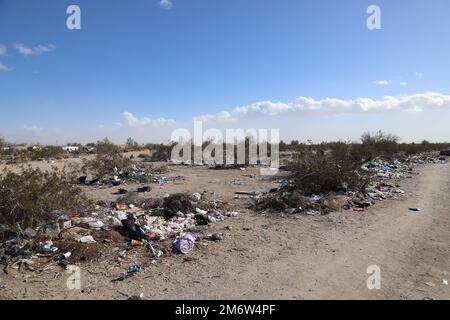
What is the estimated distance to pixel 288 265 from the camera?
514 centimetres

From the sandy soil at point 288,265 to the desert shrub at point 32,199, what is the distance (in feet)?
3.92

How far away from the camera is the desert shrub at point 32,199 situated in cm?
560

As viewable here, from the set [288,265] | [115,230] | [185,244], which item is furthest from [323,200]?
[115,230]

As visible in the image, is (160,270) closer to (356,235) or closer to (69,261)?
(69,261)

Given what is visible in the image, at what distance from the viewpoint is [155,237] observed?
20.0ft

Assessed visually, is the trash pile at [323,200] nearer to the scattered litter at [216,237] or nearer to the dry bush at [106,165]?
the scattered litter at [216,237]

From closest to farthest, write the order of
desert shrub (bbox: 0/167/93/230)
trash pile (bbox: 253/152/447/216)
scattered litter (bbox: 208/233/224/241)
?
1. desert shrub (bbox: 0/167/93/230)
2. scattered litter (bbox: 208/233/224/241)
3. trash pile (bbox: 253/152/447/216)

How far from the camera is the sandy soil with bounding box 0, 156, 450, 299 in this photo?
14.2 feet

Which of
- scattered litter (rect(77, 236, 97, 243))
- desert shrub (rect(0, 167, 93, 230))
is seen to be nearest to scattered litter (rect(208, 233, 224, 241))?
scattered litter (rect(77, 236, 97, 243))

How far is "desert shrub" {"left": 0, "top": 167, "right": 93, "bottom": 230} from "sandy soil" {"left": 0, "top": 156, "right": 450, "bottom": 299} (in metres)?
1.20

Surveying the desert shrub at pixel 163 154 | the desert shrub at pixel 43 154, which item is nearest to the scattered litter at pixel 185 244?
the desert shrub at pixel 163 154

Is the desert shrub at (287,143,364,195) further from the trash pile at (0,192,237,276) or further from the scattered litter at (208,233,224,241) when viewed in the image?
the scattered litter at (208,233,224,241)

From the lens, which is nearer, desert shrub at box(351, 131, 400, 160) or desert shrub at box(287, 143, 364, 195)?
desert shrub at box(287, 143, 364, 195)

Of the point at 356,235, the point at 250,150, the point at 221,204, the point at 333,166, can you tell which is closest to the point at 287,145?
the point at 250,150
